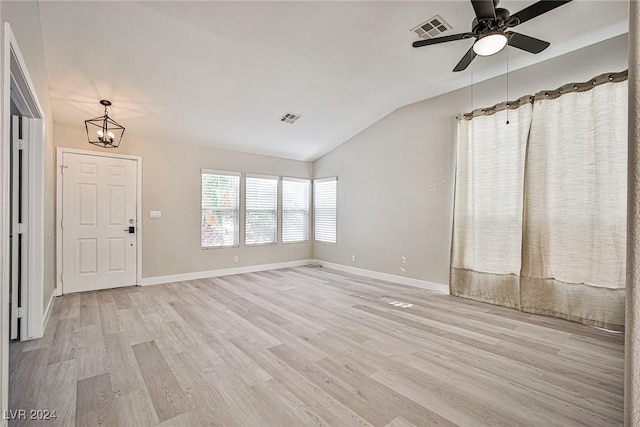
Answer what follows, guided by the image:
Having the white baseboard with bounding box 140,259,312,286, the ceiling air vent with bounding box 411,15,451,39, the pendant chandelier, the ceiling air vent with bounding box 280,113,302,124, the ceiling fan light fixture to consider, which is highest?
the ceiling air vent with bounding box 411,15,451,39

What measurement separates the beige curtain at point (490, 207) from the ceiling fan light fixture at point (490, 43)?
6.07ft

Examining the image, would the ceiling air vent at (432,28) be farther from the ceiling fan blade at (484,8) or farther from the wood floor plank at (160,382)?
the wood floor plank at (160,382)

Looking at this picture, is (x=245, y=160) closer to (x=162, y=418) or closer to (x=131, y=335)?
(x=131, y=335)

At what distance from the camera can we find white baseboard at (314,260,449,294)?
4.81 m

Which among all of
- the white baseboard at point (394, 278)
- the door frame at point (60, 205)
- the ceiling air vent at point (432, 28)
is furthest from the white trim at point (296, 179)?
the ceiling air vent at point (432, 28)

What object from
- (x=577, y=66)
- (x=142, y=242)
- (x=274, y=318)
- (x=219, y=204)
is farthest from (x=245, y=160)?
(x=577, y=66)

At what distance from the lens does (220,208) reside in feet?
19.8

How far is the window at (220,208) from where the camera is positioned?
5855 millimetres

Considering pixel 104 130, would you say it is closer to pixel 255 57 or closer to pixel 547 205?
pixel 255 57

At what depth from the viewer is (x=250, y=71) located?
3.93 meters

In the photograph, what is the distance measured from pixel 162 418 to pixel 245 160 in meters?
5.16

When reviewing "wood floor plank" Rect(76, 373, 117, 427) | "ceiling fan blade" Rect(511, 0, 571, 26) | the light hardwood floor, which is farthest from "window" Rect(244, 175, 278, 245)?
"ceiling fan blade" Rect(511, 0, 571, 26)

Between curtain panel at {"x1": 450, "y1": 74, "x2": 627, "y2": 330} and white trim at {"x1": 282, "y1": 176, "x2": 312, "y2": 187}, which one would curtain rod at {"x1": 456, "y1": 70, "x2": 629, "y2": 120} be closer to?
curtain panel at {"x1": 450, "y1": 74, "x2": 627, "y2": 330}

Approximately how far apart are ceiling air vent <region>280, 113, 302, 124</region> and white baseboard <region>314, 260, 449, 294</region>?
322 centimetres
